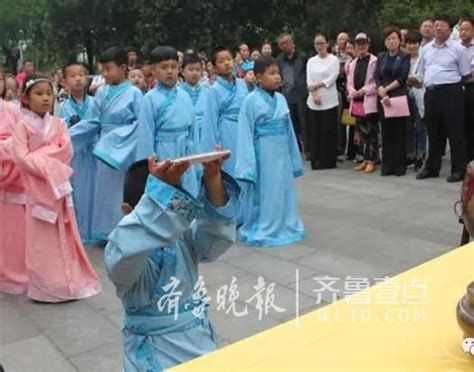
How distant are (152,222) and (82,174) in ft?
12.1

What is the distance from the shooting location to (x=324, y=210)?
556 centimetres

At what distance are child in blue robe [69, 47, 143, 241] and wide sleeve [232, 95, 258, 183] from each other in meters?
0.72

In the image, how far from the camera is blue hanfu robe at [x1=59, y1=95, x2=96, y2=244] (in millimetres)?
5090

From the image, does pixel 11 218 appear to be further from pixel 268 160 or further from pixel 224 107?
pixel 224 107

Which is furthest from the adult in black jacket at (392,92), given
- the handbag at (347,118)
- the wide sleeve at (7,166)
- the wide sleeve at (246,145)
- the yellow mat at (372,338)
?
the yellow mat at (372,338)

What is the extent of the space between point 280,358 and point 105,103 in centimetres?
371

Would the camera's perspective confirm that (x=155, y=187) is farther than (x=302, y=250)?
No

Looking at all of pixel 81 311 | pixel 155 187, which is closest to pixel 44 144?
pixel 81 311

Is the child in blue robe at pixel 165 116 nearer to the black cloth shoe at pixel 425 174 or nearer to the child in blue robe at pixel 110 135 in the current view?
the child in blue robe at pixel 110 135

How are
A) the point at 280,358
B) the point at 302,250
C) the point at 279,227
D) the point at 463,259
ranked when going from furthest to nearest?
the point at 279,227 → the point at 302,250 → the point at 463,259 → the point at 280,358

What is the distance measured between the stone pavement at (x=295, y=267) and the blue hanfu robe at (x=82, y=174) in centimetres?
28

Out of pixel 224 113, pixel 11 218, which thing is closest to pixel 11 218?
pixel 11 218

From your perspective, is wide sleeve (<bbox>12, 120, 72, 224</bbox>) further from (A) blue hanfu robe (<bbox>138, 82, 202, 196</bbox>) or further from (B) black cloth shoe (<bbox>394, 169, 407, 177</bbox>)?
(B) black cloth shoe (<bbox>394, 169, 407, 177</bbox>)

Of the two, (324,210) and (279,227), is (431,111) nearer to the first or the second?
(324,210)
